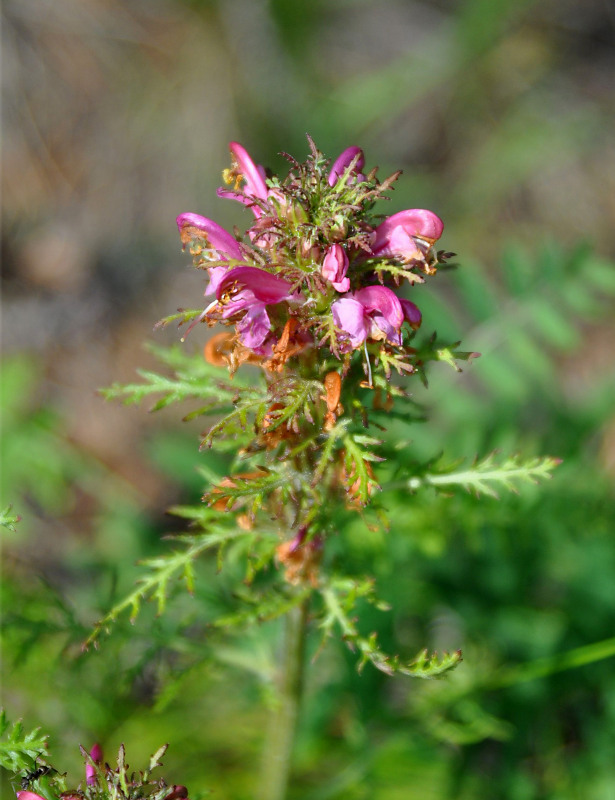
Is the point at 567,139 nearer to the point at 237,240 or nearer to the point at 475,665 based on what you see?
the point at 475,665

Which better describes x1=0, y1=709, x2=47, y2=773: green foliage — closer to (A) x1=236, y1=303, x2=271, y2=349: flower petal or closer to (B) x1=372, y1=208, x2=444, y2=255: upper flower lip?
(A) x1=236, y1=303, x2=271, y2=349: flower petal

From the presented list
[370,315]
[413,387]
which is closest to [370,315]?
[370,315]

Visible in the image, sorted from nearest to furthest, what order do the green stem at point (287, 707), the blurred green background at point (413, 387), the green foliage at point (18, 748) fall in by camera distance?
the green foliage at point (18, 748) < the green stem at point (287, 707) < the blurred green background at point (413, 387)

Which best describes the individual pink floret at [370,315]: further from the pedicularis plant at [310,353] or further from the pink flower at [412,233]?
the pink flower at [412,233]

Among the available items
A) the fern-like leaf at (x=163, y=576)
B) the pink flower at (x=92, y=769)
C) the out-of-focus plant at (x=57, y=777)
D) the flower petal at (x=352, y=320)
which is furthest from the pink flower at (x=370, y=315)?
the pink flower at (x=92, y=769)

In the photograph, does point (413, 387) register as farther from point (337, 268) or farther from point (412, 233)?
point (337, 268)

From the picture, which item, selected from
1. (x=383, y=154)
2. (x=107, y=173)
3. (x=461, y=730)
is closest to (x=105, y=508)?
(x=461, y=730)

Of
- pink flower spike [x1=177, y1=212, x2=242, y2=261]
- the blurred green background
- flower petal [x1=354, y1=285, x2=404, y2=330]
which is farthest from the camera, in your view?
the blurred green background

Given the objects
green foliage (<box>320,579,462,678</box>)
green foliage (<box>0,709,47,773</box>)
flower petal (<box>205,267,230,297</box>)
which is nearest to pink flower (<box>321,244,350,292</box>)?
flower petal (<box>205,267,230,297</box>)
